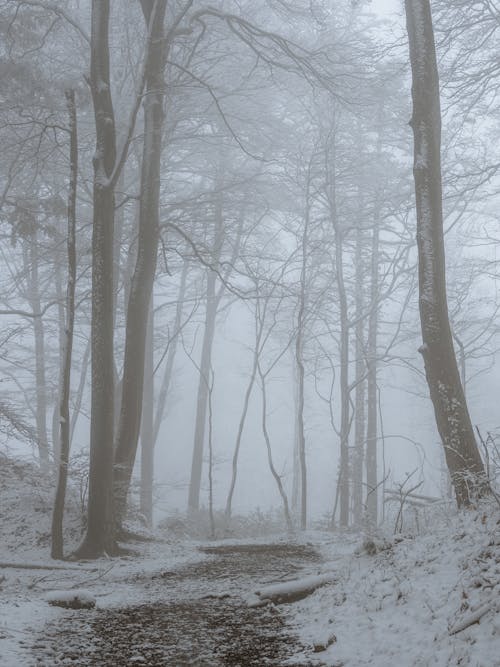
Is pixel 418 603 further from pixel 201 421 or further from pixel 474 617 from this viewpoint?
pixel 201 421

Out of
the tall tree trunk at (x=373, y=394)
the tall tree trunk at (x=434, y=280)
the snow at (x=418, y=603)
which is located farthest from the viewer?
the tall tree trunk at (x=373, y=394)

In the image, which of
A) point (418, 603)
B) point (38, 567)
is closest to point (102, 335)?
point (38, 567)

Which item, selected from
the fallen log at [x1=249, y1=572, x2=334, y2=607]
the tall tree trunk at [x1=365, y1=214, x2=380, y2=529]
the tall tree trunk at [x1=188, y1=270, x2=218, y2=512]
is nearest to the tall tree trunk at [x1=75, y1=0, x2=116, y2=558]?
the fallen log at [x1=249, y1=572, x2=334, y2=607]

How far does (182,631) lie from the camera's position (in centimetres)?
429

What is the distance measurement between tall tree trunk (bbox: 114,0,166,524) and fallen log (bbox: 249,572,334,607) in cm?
403

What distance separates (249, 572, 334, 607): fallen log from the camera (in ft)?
16.5

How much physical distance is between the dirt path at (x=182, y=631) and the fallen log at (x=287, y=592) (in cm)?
15

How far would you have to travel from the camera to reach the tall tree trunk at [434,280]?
5848 millimetres

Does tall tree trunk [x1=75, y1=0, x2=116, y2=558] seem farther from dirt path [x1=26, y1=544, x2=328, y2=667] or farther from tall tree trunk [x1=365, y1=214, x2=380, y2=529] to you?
tall tree trunk [x1=365, y1=214, x2=380, y2=529]

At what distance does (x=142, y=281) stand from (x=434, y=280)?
490 cm

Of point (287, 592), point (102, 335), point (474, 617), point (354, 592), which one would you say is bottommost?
point (287, 592)

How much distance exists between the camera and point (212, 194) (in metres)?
14.7

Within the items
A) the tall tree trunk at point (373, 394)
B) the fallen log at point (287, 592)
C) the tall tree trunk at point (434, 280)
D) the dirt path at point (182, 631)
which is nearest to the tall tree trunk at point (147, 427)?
the tall tree trunk at point (373, 394)

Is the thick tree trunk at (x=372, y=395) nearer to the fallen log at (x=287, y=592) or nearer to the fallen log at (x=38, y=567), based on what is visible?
the fallen log at (x=38, y=567)
